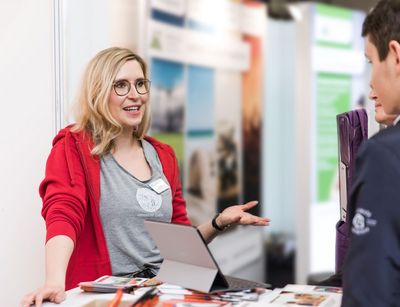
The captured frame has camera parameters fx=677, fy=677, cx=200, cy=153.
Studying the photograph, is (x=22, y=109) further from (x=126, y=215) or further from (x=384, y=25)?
(x=384, y=25)

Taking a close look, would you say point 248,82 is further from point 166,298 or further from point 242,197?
point 166,298

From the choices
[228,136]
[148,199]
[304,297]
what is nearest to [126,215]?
[148,199]

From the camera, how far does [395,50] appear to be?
153 cm

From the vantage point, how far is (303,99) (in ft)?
20.0

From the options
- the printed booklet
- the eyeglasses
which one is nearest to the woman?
the eyeglasses

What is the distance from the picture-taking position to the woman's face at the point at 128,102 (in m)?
2.57

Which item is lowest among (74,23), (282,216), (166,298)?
(282,216)

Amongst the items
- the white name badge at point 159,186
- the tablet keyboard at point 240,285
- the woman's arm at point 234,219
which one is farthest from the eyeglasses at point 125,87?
the tablet keyboard at point 240,285

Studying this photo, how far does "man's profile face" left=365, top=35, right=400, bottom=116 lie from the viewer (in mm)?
1549

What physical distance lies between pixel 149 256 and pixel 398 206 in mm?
1257

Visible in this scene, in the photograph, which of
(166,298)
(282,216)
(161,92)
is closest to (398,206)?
(166,298)

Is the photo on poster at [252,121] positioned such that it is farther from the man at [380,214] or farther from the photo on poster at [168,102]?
the man at [380,214]

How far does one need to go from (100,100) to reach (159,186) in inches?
15.7

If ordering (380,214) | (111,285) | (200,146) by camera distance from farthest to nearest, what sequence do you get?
(200,146) → (111,285) → (380,214)
